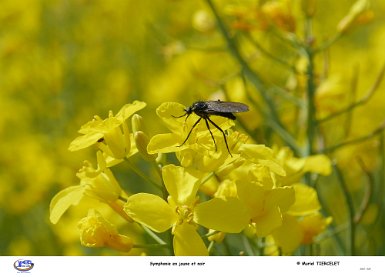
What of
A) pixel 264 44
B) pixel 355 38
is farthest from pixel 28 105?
pixel 355 38

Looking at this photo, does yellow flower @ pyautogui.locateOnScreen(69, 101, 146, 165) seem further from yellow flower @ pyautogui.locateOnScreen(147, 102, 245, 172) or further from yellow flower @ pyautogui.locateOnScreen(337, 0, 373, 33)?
yellow flower @ pyautogui.locateOnScreen(337, 0, 373, 33)

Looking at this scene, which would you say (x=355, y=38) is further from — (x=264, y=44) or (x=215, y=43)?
(x=264, y=44)

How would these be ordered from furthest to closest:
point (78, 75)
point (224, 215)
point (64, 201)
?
point (78, 75) → point (64, 201) → point (224, 215)

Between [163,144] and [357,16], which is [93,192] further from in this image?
[357,16]

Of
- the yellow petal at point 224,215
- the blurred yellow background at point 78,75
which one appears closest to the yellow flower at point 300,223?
the yellow petal at point 224,215

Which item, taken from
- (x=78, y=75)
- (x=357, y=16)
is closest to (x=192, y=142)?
(x=357, y=16)

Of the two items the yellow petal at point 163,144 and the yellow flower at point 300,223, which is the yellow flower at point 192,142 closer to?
the yellow petal at point 163,144
